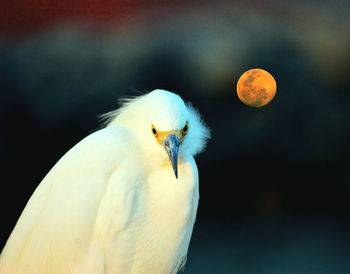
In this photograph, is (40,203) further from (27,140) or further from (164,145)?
(27,140)

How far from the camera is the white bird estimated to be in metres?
1.08

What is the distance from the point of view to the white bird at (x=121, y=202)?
108cm

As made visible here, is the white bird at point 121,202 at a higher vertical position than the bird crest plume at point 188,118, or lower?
lower

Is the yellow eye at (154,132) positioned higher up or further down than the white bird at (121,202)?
higher up

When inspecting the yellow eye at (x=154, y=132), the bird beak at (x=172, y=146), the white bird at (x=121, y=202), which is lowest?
the white bird at (x=121, y=202)

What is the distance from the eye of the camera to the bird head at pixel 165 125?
105 centimetres

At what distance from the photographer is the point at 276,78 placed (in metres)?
2.66

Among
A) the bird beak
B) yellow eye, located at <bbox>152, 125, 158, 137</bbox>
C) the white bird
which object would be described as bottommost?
the white bird

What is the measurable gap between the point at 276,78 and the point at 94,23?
1.30m

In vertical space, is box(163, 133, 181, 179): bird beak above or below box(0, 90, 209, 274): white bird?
above

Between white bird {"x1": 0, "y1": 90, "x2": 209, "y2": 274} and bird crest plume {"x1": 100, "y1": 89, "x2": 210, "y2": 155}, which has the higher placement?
bird crest plume {"x1": 100, "y1": 89, "x2": 210, "y2": 155}

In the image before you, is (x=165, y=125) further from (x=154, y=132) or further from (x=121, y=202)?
(x=121, y=202)

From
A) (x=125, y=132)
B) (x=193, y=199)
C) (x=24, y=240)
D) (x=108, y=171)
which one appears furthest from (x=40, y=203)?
(x=193, y=199)

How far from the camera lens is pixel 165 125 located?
3.41 ft
